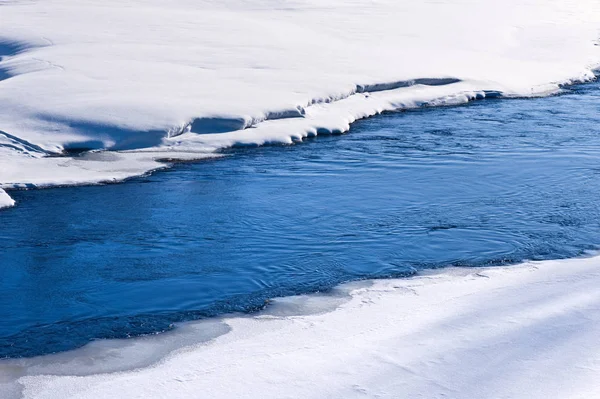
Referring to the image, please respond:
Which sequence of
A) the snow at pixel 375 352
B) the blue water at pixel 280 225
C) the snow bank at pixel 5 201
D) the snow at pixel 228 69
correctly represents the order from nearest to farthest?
1. the snow at pixel 375 352
2. the blue water at pixel 280 225
3. the snow bank at pixel 5 201
4. the snow at pixel 228 69

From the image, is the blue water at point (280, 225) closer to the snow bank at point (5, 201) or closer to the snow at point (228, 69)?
the snow bank at point (5, 201)

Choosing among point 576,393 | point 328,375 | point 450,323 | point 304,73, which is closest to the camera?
point 576,393

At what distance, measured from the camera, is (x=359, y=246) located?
6.58 meters

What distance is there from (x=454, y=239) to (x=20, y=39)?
29.4ft

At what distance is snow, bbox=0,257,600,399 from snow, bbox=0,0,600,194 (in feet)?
11.9

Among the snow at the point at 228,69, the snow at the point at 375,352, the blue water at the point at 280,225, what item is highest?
the snow at the point at 228,69

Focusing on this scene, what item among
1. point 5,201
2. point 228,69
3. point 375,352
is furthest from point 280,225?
point 228,69

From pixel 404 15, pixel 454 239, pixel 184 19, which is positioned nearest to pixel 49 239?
pixel 454 239

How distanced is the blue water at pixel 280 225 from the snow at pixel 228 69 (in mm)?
623

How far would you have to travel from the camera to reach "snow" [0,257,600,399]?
13.5ft

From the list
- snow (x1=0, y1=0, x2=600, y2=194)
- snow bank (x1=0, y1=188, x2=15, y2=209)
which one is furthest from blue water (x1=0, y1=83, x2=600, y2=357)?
snow (x1=0, y1=0, x2=600, y2=194)

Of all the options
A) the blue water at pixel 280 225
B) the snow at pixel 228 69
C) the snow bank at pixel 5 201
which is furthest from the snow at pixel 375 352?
the snow at pixel 228 69

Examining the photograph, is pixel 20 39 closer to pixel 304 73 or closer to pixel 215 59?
pixel 215 59

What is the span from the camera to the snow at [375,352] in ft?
13.5
